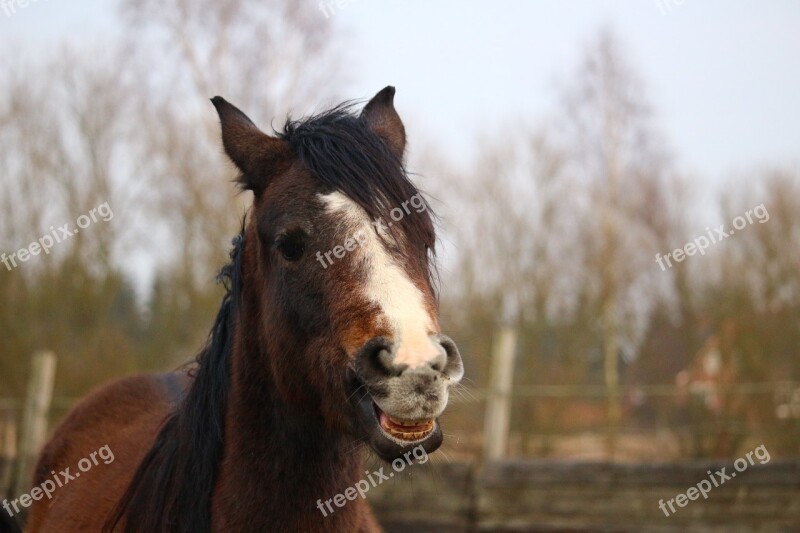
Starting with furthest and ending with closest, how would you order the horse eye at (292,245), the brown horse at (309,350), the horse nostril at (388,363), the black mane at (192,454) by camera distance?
1. the black mane at (192,454)
2. the horse eye at (292,245)
3. the brown horse at (309,350)
4. the horse nostril at (388,363)

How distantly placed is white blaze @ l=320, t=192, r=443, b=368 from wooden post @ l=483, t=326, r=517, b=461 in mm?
4811

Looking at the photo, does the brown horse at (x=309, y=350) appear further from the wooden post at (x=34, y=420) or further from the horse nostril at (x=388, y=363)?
the wooden post at (x=34, y=420)

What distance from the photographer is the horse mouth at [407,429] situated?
2.14m

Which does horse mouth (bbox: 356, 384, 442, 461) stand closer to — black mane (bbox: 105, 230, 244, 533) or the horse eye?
the horse eye

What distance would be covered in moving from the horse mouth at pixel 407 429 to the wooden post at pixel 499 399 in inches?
192

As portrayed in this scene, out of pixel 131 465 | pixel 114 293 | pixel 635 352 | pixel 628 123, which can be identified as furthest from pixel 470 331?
pixel 131 465

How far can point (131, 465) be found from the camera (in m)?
3.38

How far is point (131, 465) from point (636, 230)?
16069 millimetres

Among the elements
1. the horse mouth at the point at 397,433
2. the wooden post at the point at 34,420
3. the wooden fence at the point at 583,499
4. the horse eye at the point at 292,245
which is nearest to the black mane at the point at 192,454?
the horse eye at the point at 292,245

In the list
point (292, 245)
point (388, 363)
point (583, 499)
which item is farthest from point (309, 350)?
point (583, 499)

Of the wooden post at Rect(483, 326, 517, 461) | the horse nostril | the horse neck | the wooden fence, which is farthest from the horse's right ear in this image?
the wooden post at Rect(483, 326, 517, 461)

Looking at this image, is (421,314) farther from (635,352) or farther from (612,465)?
(635,352)

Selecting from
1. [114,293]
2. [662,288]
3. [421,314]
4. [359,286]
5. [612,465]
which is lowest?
[612,465]

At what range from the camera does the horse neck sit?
2.55 metres
